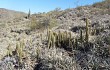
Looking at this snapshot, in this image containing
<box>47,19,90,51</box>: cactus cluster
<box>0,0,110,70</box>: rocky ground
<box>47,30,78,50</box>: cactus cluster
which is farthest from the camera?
<box>47,30,78,50</box>: cactus cluster

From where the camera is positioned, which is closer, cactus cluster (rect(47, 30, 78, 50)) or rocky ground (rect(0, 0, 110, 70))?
rocky ground (rect(0, 0, 110, 70))

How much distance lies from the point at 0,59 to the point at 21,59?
995 mm

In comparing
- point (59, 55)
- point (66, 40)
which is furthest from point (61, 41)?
point (59, 55)

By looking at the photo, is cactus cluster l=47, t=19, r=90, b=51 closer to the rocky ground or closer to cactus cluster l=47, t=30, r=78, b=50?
cactus cluster l=47, t=30, r=78, b=50

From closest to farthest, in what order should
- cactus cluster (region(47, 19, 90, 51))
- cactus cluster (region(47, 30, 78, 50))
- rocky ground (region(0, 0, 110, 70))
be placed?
rocky ground (region(0, 0, 110, 70)), cactus cluster (region(47, 19, 90, 51)), cactus cluster (region(47, 30, 78, 50))

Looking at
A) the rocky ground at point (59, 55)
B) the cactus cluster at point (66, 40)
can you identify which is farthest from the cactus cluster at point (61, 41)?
the rocky ground at point (59, 55)

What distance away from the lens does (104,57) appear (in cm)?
772

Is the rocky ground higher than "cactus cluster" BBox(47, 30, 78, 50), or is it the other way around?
"cactus cluster" BBox(47, 30, 78, 50)

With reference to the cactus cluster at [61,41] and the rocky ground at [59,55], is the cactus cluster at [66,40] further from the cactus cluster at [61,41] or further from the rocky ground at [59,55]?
the rocky ground at [59,55]

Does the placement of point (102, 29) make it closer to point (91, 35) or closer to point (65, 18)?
point (91, 35)

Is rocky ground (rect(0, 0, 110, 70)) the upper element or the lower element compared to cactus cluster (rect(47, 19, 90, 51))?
lower

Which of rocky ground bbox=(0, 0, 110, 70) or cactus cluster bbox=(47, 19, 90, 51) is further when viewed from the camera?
cactus cluster bbox=(47, 19, 90, 51)

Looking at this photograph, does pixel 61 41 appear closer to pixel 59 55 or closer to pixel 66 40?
pixel 66 40

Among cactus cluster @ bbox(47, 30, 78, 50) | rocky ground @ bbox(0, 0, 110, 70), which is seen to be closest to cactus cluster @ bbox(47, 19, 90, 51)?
cactus cluster @ bbox(47, 30, 78, 50)
